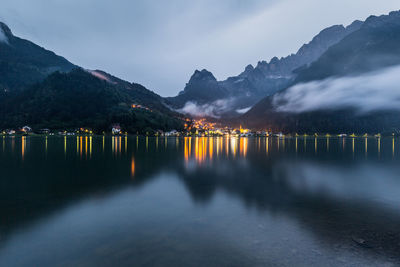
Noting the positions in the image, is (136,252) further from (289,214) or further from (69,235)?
(289,214)

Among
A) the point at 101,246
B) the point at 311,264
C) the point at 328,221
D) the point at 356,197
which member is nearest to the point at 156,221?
the point at 101,246

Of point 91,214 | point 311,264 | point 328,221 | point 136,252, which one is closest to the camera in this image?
point 311,264

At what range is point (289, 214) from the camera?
14453 millimetres

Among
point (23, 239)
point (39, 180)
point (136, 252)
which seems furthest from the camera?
point (39, 180)

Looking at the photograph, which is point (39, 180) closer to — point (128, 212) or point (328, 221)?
point (128, 212)

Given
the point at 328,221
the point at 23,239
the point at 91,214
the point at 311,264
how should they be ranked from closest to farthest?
the point at 311,264 < the point at 23,239 < the point at 328,221 < the point at 91,214

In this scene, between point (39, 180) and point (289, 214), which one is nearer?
point (289, 214)

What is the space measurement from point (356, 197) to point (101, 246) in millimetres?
19499

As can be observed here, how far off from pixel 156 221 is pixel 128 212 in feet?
8.49

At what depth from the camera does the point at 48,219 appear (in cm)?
1324

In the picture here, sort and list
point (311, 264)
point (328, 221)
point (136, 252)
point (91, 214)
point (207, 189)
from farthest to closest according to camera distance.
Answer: point (207, 189), point (91, 214), point (328, 221), point (136, 252), point (311, 264)

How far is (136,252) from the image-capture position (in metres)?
9.49

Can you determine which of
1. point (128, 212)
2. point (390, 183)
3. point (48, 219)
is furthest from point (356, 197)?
point (48, 219)

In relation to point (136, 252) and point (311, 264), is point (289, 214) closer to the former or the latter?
point (311, 264)
